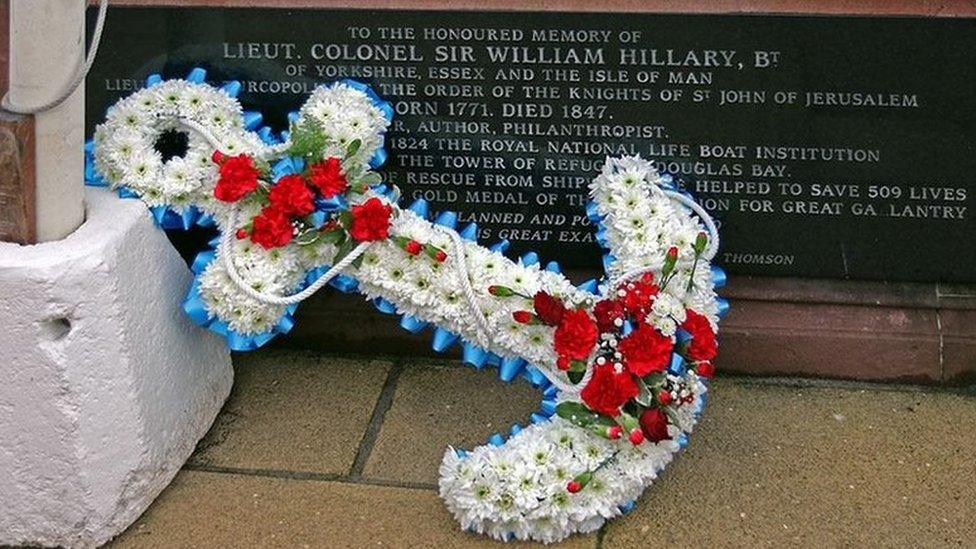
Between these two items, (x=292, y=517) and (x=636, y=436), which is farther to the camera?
(x=292, y=517)

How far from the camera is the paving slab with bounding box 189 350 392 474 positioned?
391cm

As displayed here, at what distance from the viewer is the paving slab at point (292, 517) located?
3518mm

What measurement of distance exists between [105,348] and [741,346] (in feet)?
6.76

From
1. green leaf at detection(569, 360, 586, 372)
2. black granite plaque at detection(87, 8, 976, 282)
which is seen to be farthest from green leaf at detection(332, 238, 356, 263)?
green leaf at detection(569, 360, 586, 372)

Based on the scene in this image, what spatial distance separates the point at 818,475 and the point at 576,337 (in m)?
0.85

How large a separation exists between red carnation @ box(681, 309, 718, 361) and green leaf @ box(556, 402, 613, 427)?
318 mm

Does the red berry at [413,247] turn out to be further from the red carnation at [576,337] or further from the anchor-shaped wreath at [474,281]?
the red carnation at [576,337]

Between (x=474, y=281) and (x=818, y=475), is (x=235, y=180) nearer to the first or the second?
(x=474, y=281)

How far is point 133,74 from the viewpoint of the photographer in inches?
167

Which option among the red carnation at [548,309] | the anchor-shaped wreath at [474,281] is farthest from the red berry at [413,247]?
the red carnation at [548,309]

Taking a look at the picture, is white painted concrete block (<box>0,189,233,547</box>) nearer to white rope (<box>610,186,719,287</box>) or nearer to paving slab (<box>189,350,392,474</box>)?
paving slab (<box>189,350,392,474</box>)

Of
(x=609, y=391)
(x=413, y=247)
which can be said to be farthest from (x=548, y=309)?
(x=413, y=247)

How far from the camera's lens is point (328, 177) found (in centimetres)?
376

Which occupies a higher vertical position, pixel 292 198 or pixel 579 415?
pixel 292 198
